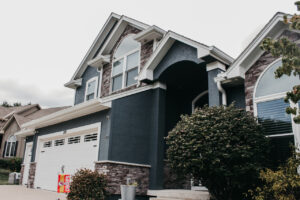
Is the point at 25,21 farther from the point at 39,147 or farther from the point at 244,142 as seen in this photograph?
the point at 244,142

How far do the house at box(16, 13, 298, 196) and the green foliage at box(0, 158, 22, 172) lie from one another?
411 inches

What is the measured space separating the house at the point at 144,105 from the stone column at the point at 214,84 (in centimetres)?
3

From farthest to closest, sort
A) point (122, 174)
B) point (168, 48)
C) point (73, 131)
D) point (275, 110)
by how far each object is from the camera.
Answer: point (73, 131) → point (168, 48) → point (122, 174) → point (275, 110)

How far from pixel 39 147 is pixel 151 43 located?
7.54 meters

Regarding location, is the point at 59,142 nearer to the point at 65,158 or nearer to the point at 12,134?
the point at 65,158

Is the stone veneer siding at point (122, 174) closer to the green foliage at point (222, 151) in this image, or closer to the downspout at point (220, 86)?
the green foliage at point (222, 151)

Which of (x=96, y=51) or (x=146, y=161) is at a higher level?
(x=96, y=51)

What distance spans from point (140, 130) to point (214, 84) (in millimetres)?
3089

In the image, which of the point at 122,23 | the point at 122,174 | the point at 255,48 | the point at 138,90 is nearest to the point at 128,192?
the point at 122,174

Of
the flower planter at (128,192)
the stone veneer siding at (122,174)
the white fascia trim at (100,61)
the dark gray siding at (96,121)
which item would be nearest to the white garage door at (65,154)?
the dark gray siding at (96,121)

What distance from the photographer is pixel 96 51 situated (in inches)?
617

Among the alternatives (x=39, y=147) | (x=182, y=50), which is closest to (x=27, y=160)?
(x=39, y=147)

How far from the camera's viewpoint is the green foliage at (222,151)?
19.3ft

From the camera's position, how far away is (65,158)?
11523 millimetres
